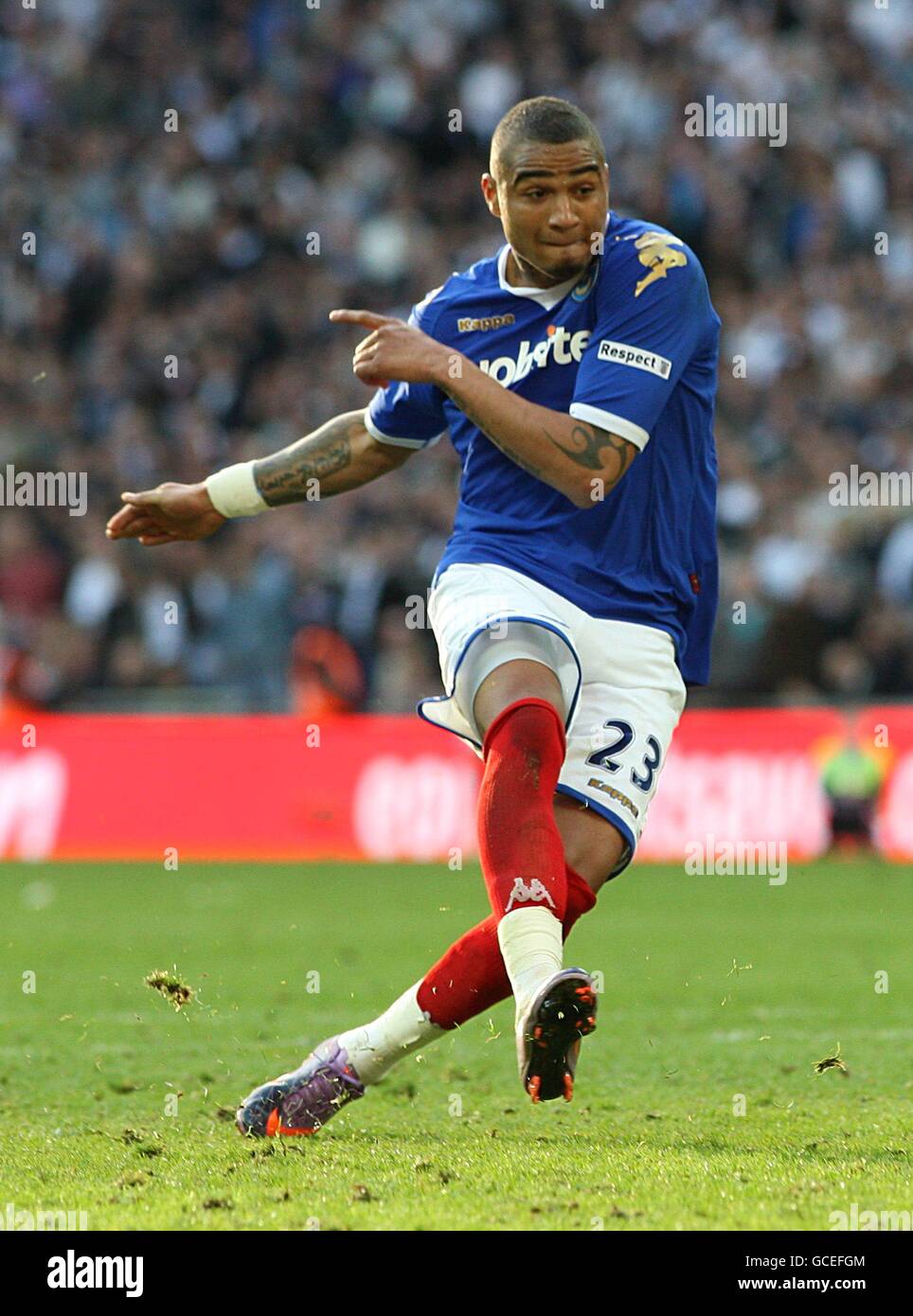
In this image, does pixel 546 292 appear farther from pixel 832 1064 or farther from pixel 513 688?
pixel 832 1064

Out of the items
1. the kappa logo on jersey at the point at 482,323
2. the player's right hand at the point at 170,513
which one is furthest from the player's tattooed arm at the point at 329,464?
the kappa logo on jersey at the point at 482,323

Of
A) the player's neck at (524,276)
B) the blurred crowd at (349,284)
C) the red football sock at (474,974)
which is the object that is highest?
the blurred crowd at (349,284)

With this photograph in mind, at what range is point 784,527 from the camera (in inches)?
580

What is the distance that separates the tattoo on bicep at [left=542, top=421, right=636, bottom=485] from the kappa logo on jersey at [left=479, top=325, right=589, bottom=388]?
358 mm

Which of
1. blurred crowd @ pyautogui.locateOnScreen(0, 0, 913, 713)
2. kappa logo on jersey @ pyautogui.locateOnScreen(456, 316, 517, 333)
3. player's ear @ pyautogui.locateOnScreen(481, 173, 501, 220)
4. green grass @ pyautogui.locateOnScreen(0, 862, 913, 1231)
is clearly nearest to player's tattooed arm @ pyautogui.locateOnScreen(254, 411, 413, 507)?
kappa logo on jersey @ pyautogui.locateOnScreen(456, 316, 517, 333)

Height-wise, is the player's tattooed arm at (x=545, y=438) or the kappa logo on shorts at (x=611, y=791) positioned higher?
the player's tattooed arm at (x=545, y=438)

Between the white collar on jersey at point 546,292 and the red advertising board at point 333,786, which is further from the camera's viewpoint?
the red advertising board at point 333,786

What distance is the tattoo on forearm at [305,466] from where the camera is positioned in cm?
523

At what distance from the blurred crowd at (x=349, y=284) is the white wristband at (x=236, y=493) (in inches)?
357

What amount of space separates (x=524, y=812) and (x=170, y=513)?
1.49 m

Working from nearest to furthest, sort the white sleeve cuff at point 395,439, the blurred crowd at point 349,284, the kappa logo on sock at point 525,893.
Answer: the kappa logo on sock at point 525,893
the white sleeve cuff at point 395,439
the blurred crowd at point 349,284

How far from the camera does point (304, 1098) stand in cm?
473

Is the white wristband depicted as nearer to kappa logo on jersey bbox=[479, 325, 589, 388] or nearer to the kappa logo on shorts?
kappa logo on jersey bbox=[479, 325, 589, 388]

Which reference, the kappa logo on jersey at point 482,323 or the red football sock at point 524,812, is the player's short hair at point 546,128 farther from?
the red football sock at point 524,812
